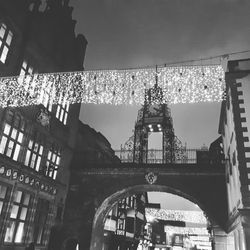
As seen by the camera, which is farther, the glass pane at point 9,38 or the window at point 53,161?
the window at point 53,161

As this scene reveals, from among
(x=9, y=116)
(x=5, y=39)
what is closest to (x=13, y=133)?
(x=9, y=116)

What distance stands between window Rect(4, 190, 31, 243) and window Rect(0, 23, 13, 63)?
7.68 meters

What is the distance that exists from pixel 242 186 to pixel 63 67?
1561 cm

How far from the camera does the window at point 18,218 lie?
14.5 m

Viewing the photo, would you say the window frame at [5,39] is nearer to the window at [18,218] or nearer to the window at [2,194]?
the window at [2,194]

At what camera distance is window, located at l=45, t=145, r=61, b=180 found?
17.9 meters

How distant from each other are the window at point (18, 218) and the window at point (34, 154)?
71.8 inches

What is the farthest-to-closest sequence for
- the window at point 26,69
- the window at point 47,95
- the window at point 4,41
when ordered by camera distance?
the window at point 47,95 → the window at point 26,69 → the window at point 4,41

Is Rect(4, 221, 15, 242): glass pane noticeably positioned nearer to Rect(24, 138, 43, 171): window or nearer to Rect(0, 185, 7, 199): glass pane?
Rect(0, 185, 7, 199): glass pane

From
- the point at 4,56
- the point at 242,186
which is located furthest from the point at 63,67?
the point at 242,186

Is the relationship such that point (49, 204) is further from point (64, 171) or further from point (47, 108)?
point (47, 108)

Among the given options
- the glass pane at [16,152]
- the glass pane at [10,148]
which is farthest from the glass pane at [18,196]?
the glass pane at [10,148]

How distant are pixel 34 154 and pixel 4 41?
6.99 meters

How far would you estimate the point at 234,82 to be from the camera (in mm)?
13141
